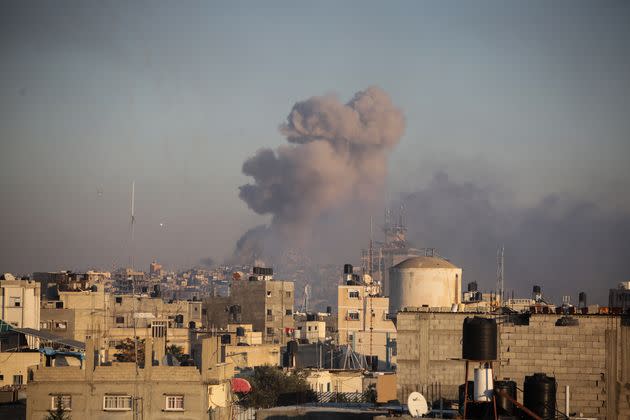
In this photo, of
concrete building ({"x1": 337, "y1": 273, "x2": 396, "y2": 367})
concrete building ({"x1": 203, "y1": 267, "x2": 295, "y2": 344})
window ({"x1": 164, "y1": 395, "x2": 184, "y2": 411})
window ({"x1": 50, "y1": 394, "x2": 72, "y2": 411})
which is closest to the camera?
window ({"x1": 50, "y1": 394, "x2": 72, "y2": 411})

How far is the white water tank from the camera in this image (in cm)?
3619

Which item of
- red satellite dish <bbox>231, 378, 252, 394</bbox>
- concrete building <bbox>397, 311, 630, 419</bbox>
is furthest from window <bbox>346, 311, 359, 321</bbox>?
concrete building <bbox>397, 311, 630, 419</bbox>

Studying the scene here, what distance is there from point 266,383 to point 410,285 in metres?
12.8

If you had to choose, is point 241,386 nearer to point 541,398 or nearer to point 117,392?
point 117,392

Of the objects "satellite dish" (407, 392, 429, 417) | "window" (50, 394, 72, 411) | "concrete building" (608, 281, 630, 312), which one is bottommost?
"window" (50, 394, 72, 411)

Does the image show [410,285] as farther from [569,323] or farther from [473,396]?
[473,396]

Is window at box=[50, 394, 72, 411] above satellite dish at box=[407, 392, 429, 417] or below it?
below

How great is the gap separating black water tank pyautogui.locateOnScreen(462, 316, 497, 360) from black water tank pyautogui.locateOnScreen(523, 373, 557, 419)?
1921mm

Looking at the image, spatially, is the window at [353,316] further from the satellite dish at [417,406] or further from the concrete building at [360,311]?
the satellite dish at [417,406]

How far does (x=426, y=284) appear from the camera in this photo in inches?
2704

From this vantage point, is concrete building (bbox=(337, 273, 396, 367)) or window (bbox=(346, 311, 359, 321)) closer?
concrete building (bbox=(337, 273, 396, 367))

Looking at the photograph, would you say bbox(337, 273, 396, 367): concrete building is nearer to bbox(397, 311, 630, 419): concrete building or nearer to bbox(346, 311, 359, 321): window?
bbox(346, 311, 359, 321): window

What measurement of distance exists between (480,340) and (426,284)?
3221 centimetres

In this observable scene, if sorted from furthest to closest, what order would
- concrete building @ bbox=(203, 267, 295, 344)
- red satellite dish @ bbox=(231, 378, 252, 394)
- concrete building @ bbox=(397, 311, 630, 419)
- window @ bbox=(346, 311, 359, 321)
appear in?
window @ bbox=(346, 311, 359, 321), concrete building @ bbox=(203, 267, 295, 344), red satellite dish @ bbox=(231, 378, 252, 394), concrete building @ bbox=(397, 311, 630, 419)
